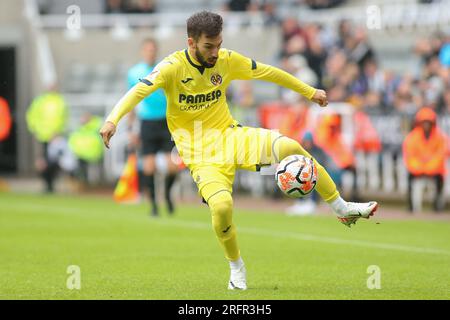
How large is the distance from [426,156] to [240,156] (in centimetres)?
997

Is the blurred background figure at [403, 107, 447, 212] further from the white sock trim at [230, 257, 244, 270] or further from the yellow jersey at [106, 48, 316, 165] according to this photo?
the white sock trim at [230, 257, 244, 270]

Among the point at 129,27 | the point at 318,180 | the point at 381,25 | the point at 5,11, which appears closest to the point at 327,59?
the point at 381,25

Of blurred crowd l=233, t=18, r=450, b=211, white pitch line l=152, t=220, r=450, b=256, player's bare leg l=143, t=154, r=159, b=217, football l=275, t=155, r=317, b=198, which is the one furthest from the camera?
blurred crowd l=233, t=18, r=450, b=211

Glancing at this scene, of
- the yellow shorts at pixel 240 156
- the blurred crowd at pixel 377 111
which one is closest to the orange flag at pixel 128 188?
the blurred crowd at pixel 377 111

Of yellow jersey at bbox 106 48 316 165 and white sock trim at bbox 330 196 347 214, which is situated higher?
yellow jersey at bbox 106 48 316 165

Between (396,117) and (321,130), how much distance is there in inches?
52.2

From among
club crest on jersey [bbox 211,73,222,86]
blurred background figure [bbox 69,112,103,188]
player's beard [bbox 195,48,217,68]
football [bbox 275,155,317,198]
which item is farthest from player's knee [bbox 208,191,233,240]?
blurred background figure [bbox 69,112,103,188]

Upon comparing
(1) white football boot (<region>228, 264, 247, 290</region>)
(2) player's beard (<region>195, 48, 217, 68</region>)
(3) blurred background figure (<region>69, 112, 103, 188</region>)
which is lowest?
(1) white football boot (<region>228, 264, 247, 290</region>)

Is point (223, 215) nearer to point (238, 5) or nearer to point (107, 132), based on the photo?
point (107, 132)

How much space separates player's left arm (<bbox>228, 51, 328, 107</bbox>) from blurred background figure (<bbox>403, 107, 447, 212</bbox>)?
31.0 ft

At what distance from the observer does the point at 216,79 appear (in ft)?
31.0

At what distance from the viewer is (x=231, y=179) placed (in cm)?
944

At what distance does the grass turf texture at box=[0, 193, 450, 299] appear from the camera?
9133 mm

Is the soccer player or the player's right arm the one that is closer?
the player's right arm
